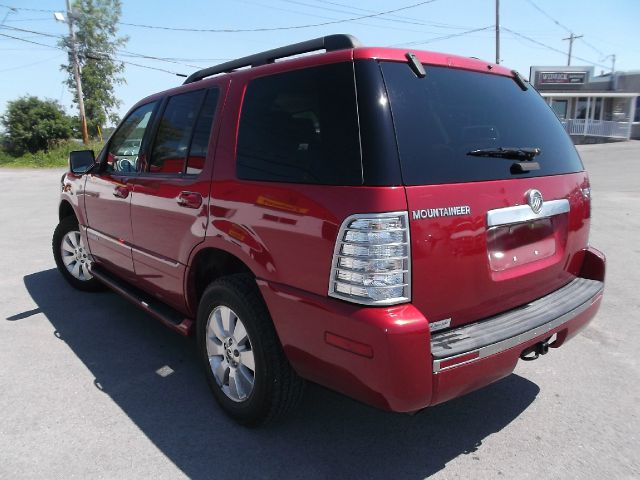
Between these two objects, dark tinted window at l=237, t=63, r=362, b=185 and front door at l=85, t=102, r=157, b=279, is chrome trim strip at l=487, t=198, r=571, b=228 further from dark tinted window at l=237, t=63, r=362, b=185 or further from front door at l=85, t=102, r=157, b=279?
front door at l=85, t=102, r=157, b=279

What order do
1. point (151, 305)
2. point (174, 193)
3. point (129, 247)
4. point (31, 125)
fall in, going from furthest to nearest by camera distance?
point (31, 125) < point (129, 247) < point (151, 305) < point (174, 193)

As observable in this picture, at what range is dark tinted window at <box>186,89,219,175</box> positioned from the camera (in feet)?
9.92

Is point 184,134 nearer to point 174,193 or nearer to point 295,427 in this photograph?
point 174,193

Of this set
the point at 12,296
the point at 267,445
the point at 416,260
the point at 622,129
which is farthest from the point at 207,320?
the point at 622,129

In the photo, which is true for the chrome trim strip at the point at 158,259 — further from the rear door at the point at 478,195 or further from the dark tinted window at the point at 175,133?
the rear door at the point at 478,195

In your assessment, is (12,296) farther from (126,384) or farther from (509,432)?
(509,432)

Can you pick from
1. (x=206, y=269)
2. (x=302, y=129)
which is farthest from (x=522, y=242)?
(x=206, y=269)

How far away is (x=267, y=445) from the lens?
2.66m

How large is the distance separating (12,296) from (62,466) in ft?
10.9

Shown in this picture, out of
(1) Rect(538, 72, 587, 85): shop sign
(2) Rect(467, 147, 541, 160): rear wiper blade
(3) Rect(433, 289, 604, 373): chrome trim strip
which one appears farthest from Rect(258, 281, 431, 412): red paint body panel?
(1) Rect(538, 72, 587, 85): shop sign

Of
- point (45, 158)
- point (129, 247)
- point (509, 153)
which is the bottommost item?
point (45, 158)

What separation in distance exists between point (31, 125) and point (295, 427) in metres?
35.8

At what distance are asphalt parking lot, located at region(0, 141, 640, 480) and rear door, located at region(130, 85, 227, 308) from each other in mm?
612

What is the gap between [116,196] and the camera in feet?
13.1
